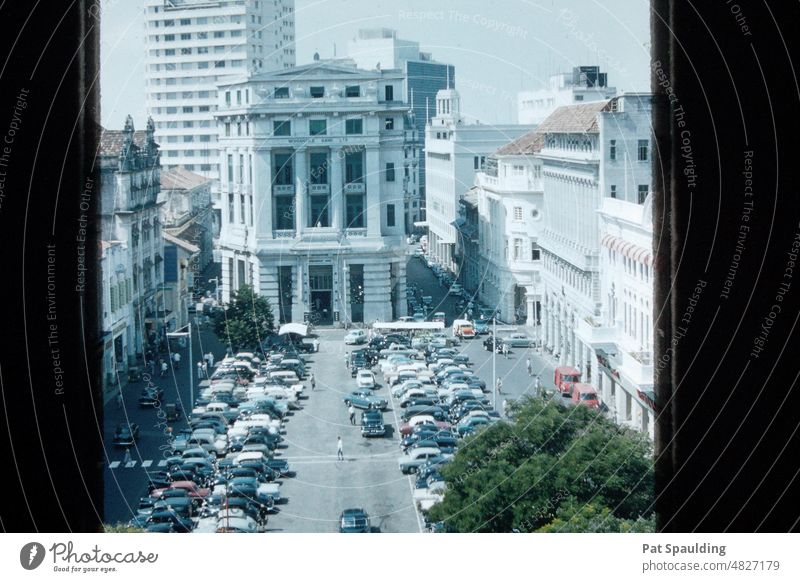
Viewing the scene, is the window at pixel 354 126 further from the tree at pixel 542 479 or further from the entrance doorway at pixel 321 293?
the tree at pixel 542 479

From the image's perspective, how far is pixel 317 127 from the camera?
9.62 metres

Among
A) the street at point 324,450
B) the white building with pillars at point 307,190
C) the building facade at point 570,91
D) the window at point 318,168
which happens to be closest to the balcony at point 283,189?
the white building with pillars at point 307,190

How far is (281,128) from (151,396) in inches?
91.9

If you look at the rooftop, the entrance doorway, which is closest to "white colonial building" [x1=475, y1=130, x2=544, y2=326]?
the rooftop

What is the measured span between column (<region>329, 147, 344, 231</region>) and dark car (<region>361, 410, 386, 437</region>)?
7.76 feet

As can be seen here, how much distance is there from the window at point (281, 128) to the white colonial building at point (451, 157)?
6034 millimetres

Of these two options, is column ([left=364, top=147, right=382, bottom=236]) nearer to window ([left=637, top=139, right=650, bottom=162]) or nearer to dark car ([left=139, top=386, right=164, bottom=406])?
window ([left=637, top=139, right=650, bottom=162])

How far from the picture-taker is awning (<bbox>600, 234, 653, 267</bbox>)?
7.22 meters

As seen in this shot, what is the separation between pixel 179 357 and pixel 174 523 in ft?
8.67

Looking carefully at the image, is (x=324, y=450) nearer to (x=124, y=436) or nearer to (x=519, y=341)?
(x=124, y=436)

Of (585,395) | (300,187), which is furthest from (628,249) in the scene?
(300,187)

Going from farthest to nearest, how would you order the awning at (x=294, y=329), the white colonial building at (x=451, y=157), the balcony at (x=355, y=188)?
the white colonial building at (x=451, y=157) → the balcony at (x=355, y=188) → the awning at (x=294, y=329)

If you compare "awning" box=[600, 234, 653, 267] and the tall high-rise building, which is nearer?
"awning" box=[600, 234, 653, 267]

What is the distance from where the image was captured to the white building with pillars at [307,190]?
923 cm
